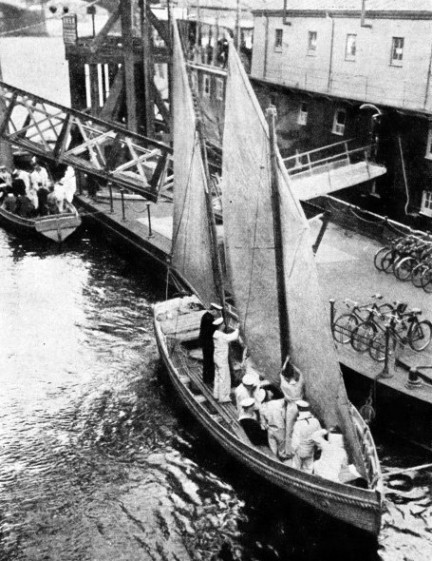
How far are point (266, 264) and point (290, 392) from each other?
295cm

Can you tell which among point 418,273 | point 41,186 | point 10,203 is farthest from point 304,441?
point 41,186

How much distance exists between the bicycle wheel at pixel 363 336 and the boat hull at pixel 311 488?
14.8ft

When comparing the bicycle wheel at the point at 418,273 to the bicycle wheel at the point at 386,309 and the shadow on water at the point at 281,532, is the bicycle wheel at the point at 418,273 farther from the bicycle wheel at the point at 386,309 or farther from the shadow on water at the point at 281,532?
the shadow on water at the point at 281,532

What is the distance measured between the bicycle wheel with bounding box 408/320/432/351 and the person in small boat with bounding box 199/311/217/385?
520 centimetres

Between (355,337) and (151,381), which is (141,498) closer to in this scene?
(151,381)

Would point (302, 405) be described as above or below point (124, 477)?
above

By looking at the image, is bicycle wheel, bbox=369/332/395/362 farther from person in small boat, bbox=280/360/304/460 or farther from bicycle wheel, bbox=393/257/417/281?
bicycle wheel, bbox=393/257/417/281

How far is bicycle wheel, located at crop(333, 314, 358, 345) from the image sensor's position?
17.1m

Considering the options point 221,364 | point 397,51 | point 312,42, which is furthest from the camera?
point 312,42

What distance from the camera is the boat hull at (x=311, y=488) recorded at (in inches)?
465

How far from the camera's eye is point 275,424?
1359cm

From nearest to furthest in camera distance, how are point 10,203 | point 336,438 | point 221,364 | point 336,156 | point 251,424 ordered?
point 336,438 → point 251,424 → point 221,364 → point 10,203 → point 336,156

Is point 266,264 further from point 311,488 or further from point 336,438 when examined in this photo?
point 311,488

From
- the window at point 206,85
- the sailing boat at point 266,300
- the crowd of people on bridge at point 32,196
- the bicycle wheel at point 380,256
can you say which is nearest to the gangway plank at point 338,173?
the bicycle wheel at point 380,256
